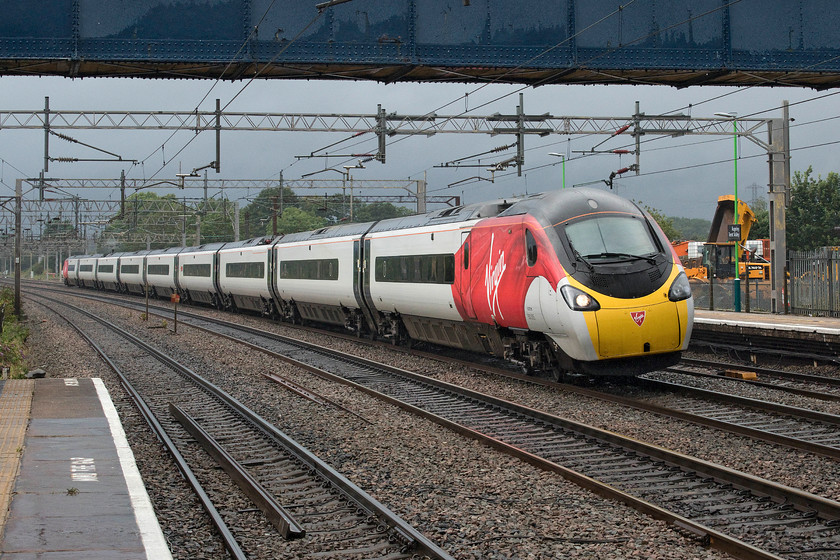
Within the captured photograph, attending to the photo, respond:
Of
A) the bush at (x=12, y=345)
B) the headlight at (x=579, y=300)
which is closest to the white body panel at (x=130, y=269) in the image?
the bush at (x=12, y=345)

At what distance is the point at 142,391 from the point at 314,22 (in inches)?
279

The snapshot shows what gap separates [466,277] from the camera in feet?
50.4

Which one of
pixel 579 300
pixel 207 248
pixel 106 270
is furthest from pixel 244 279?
pixel 106 270

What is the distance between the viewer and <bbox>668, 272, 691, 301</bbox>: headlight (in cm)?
1212

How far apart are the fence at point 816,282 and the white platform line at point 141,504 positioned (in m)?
18.7

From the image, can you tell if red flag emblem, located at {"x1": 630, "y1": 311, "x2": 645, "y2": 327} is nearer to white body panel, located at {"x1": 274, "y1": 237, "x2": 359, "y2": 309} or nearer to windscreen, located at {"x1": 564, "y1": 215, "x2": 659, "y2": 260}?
windscreen, located at {"x1": 564, "y1": 215, "x2": 659, "y2": 260}

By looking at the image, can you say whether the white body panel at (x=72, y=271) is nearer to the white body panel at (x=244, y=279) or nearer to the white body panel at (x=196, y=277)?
the white body panel at (x=196, y=277)

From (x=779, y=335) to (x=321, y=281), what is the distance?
1270 cm

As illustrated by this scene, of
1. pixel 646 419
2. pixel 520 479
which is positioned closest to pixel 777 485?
pixel 520 479

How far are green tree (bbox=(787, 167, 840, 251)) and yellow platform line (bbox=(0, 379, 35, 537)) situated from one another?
61.0 m

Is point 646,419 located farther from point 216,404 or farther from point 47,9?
point 47,9

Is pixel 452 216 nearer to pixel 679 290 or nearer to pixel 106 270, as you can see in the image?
pixel 679 290

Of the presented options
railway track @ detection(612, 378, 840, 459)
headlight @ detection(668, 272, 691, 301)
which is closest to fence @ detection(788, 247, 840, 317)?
headlight @ detection(668, 272, 691, 301)

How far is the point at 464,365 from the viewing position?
1631cm
